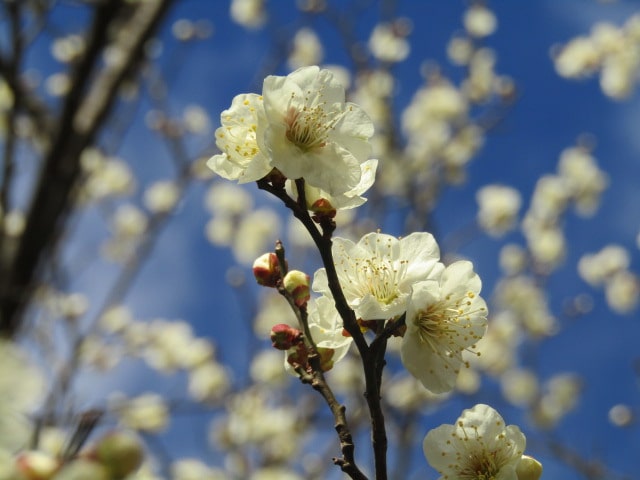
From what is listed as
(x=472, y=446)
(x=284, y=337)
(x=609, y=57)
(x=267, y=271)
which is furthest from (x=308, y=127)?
(x=609, y=57)

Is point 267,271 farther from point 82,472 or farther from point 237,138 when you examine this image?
point 82,472

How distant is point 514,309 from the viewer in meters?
5.89

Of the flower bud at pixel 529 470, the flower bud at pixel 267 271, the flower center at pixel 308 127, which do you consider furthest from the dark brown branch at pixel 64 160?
the flower bud at pixel 529 470

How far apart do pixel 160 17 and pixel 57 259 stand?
139 cm

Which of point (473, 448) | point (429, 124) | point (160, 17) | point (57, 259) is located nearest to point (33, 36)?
point (160, 17)

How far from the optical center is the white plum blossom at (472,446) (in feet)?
3.30

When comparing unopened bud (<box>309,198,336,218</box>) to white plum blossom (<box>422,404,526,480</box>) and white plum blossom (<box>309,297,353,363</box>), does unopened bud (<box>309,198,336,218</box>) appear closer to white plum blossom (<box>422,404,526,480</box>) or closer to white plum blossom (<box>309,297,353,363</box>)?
white plum blossom (<box>309,297,353,363</box>)

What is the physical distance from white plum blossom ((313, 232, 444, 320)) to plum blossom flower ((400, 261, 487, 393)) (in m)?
Result: 0.04

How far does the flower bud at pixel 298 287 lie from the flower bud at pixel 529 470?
1.34 feet

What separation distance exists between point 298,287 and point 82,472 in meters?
0.59

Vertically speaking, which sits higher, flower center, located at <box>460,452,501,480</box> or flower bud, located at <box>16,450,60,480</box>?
flower center, located at <box>460,452,501,480</box>

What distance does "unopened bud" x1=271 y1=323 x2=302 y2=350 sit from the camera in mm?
1018

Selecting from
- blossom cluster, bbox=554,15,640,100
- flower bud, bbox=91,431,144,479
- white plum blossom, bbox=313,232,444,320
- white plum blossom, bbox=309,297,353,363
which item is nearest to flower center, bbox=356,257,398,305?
white plum blossom, bbox=313,232,444,320

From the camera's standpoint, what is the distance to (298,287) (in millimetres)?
1034
